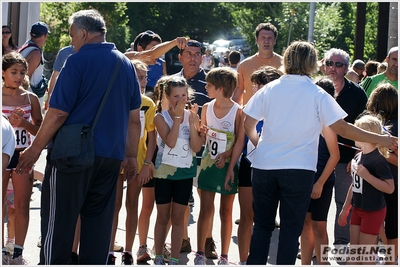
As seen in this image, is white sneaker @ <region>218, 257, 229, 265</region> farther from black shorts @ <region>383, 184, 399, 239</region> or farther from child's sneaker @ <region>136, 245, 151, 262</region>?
black shorts @ <region>383, 184, 399, 239</region>

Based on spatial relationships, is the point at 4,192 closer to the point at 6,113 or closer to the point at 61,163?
→ the point at 6,113

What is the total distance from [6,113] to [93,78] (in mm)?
1381

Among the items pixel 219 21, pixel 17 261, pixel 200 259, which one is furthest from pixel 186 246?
pixel 219 21

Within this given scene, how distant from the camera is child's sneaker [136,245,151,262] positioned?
645 centimetres

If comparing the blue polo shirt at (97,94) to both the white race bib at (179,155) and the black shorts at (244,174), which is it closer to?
the white race bib at (179,155)

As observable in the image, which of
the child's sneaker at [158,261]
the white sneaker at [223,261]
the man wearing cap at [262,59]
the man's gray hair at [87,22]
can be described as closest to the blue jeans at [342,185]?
the white sneaker at [223,261]

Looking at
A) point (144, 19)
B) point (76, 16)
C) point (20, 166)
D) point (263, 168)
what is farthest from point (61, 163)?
point (144, 19)

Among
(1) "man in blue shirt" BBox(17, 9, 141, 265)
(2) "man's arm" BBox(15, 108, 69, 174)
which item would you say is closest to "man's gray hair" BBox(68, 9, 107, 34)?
(1) "man in blue shirt" BBox(17, 9, 141, 265)

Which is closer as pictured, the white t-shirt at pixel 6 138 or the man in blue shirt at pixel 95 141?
the white t-shirt at pixel 6 138

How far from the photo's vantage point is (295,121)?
5.15 meters

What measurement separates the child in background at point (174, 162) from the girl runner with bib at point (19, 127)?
3.58 ft

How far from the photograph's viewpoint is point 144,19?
178ft

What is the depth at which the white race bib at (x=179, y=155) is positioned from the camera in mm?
6121

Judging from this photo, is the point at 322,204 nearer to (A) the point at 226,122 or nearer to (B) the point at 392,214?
(B) the point at 392,214
